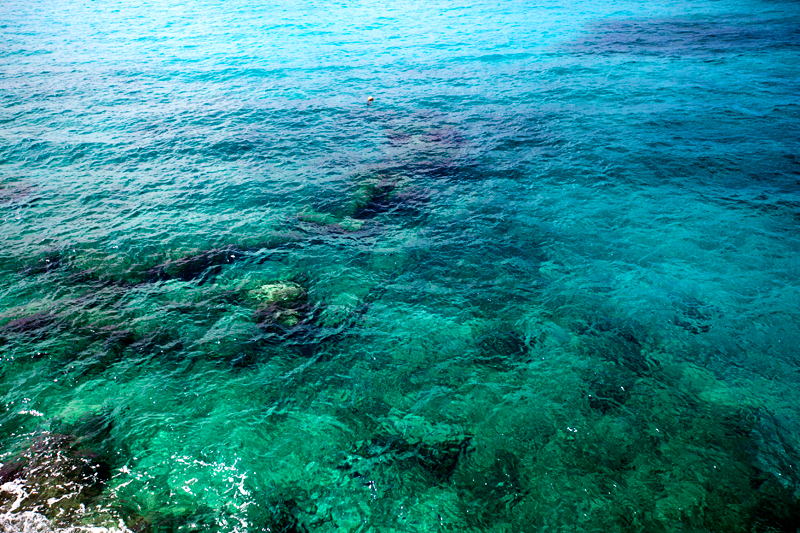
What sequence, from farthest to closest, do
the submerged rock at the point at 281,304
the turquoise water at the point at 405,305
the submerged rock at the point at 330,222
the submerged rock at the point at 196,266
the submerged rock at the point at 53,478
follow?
the submerged rock at the point at 330,222 → the submerged rock at the point at 196,266 → the submerged rock at the point at 281,304 → the turquoise water at the point at 405,305 → the submerged rock at the point at 53,478

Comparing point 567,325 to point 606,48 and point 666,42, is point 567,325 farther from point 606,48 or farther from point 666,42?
point 666,42

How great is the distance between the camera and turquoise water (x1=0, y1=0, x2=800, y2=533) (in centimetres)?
671

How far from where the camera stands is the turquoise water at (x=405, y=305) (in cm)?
671

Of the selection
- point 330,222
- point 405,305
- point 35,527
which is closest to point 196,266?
point 330,222

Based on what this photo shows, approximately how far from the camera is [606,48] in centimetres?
2506

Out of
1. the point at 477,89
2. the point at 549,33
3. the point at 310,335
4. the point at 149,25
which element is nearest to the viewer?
the point at 310,335

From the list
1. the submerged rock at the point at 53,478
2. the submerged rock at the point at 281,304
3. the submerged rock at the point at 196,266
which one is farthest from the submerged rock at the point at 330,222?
the submerged rock at the point at 53,478

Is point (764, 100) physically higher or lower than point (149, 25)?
lower

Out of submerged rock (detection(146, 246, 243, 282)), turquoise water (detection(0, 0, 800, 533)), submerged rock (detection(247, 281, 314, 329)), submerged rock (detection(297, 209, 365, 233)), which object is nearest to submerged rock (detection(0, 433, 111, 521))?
turquoise water (detection(0, 0, 800, 533))

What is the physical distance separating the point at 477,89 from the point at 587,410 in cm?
1632

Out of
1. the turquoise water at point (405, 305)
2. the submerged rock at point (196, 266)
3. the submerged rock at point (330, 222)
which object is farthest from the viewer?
the submerged rock at point (330, 222)

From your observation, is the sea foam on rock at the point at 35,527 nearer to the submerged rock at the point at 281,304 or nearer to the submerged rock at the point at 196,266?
the submerged rock at the point at 281,304

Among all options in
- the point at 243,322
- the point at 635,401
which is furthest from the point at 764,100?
the point at 243,322

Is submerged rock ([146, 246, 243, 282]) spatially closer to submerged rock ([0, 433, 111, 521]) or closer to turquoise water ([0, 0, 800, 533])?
turquoise water ([0, 0, 800, 533])
